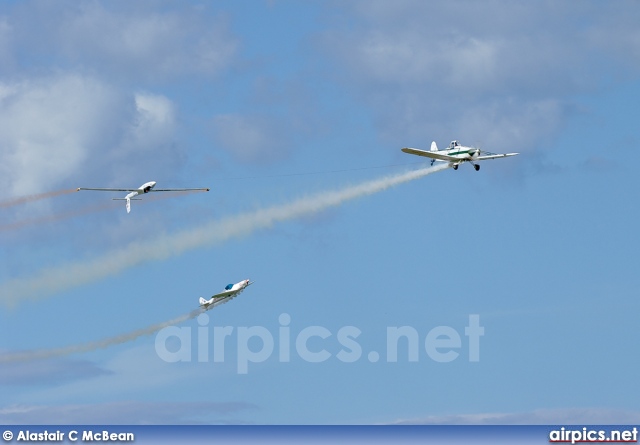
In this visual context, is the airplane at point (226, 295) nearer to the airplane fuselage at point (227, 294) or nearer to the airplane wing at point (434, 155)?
the airplane fuselage at point (227, 294)

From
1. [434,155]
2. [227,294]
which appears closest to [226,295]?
[227,294]

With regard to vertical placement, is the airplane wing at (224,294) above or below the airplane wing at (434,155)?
below

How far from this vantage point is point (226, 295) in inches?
6860

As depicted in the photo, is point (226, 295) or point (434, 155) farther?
point (226, 295)

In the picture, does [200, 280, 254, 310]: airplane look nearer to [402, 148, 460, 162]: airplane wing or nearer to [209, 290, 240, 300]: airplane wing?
[209, 290, 240, 300]: airplane wing

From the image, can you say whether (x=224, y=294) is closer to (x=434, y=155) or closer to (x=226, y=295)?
(x=226, y=295)

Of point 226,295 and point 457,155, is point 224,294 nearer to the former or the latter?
point 226,295

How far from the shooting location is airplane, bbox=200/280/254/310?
174m

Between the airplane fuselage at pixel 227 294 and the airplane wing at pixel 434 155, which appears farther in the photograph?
the airplane fuselage at pixel 227 294

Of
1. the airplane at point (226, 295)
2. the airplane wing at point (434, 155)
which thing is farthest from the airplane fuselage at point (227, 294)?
the airplane wing at point (434, 155)

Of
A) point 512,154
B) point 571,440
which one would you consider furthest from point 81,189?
point 571,440

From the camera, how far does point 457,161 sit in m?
149

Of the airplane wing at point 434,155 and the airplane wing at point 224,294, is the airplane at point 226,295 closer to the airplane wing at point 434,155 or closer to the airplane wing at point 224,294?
the airplane wing at point 224,294

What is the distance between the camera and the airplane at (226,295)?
570 ft
